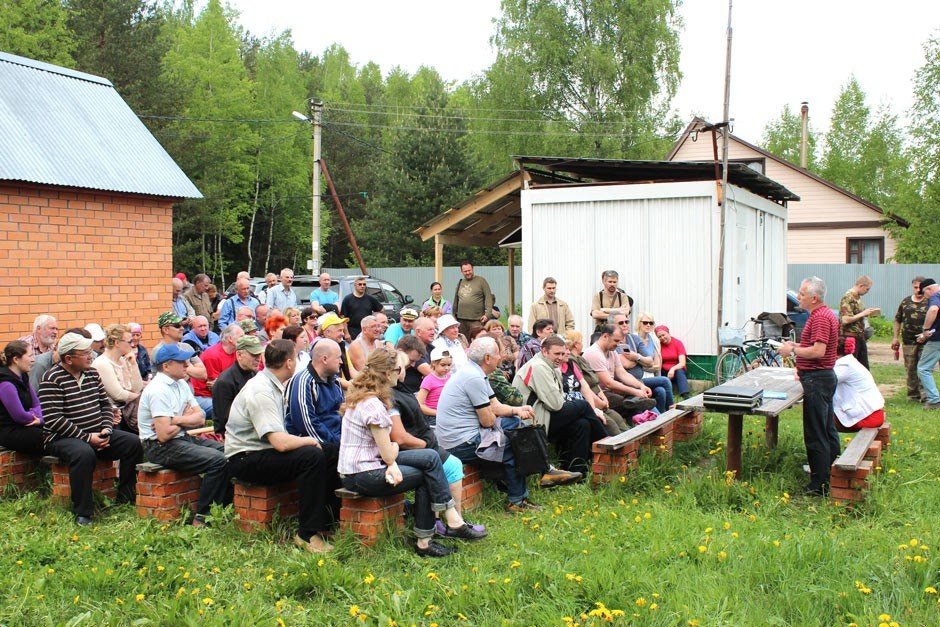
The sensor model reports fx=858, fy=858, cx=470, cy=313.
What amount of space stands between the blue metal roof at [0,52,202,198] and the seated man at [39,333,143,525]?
3.76m

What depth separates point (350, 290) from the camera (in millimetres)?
21469

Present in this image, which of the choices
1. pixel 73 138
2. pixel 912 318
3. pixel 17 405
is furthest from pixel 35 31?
pixel 912 318

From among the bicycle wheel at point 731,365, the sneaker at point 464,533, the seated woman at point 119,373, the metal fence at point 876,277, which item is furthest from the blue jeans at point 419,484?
the metal fence at point 876,277

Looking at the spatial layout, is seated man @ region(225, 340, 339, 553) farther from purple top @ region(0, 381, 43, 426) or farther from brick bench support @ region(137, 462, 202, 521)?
purple top @ region(0, 381, 43, 426)

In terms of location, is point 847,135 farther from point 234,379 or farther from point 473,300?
point 234,379

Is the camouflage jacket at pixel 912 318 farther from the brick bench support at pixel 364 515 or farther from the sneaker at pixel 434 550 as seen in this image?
the brick bench support at pixel 364 515

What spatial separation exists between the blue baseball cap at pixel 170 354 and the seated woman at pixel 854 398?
5.48 m

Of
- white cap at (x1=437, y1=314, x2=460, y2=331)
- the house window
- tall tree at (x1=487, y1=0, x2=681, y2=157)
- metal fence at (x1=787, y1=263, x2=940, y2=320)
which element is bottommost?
white cap at (x1=437, y1=314, x2=460, y2=331)

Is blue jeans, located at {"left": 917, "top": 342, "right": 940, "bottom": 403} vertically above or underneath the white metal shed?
underneath

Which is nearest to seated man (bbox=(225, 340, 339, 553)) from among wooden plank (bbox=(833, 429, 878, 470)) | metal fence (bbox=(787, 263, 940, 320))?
wooden plank (bbox=(833, 429, 878, 470))

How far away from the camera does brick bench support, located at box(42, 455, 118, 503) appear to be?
6.74m

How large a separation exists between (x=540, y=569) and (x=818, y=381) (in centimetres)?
331

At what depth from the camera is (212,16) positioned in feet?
143

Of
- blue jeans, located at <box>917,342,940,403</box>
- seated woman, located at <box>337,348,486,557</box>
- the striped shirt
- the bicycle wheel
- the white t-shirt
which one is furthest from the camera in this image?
the bicycle wheel
